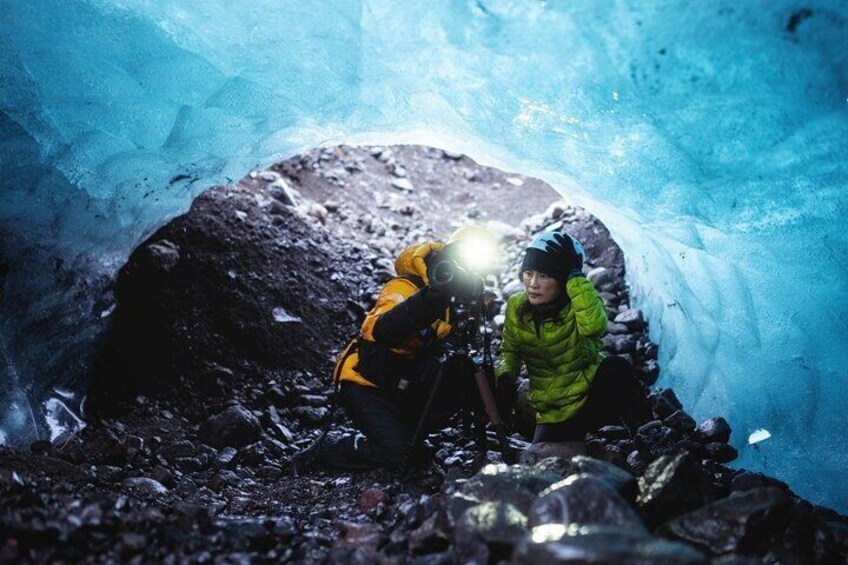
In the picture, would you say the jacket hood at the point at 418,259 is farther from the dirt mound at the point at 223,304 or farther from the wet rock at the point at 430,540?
the dirt mound at the point at 223,304

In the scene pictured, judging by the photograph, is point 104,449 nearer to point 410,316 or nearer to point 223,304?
point 223,304

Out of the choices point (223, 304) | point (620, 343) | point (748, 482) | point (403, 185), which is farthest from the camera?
point (403, 185)

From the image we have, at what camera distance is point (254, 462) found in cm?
379

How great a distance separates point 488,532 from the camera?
1923 mm

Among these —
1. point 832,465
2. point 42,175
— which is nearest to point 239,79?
point 42,175

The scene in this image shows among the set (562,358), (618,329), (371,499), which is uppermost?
(618,329)

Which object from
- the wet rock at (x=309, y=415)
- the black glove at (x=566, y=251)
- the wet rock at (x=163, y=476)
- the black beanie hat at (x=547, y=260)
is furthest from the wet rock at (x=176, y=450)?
the black glove at (x=566, y=251)

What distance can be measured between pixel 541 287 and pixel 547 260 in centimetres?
17

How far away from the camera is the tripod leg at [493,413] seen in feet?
10.6

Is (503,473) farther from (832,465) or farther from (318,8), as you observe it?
(318,8)

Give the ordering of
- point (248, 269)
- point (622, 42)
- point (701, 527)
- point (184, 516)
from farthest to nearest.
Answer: point (248, 269) < point (622, 42) < point (184, 516) < point (701, 527)

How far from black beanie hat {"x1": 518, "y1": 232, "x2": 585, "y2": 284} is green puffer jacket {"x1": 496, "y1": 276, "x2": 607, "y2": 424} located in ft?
0.37

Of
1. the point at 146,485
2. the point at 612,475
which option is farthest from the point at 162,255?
the point at 612,475

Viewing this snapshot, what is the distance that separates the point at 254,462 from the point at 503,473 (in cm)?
207
